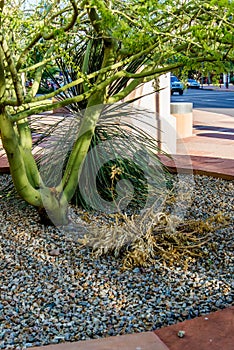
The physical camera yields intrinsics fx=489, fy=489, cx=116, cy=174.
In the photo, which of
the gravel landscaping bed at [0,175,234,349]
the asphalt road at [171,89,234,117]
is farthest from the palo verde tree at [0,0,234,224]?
the asphalt road at [171,89,234,117]

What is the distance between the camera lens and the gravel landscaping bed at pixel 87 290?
227 centimetres

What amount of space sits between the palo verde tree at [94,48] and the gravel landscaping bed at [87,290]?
55 centimetres

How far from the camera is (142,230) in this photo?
3229mm

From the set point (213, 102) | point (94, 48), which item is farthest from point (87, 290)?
point (213, 102)

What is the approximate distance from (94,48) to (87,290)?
263 centimetres

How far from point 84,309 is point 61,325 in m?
0.18

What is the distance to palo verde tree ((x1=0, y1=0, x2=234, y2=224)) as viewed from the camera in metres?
2.49

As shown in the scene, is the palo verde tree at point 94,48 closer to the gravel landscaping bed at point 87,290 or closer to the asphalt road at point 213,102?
the gravel landscaping bed at point 87,290

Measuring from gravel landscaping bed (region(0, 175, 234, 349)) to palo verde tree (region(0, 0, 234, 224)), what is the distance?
1.82 ft

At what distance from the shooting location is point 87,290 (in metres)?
2.64

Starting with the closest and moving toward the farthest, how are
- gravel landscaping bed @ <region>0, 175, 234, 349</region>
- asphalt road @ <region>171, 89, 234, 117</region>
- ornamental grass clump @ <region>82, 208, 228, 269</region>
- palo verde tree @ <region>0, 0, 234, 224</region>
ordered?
gravel landscaping bed @ <region>0, 175, 234, 349</region> < palo verde tree @ <region>0, 0, 234, 224</region> < ornamental grass clump @ <region>82, 208, 228, 269</region> < asphalt road @ <region>171, 89, 234, 117</region>

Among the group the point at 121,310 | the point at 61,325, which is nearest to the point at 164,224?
the point at 121,310

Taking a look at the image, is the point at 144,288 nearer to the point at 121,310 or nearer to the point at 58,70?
the point at 121,310

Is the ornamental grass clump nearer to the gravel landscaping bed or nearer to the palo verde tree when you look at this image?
the gravel landscaping bed
